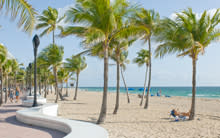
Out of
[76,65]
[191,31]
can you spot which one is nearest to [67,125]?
[191,31]

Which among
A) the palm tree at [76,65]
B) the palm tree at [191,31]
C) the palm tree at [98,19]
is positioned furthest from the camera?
the palm tree at [76,65]

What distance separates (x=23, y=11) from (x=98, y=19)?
4890 millimetres

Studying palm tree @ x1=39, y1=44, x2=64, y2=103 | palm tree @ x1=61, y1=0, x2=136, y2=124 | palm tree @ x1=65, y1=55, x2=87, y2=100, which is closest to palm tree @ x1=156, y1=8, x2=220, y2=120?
palm tree @ x1=61, y1=0, x2=136, y2=124

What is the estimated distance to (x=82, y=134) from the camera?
3.79 metres

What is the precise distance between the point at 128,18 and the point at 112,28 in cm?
115

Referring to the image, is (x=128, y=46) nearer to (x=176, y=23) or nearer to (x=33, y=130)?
(x=176, y=23)

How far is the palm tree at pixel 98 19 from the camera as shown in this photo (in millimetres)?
8695

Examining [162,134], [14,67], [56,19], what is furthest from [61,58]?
[162,134]

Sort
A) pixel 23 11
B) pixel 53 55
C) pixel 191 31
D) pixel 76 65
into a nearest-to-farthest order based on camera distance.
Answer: pixel 23 11 < pixel 191 31 < pixel 53 55 < pixel 76 65

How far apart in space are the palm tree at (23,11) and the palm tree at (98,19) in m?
4.37

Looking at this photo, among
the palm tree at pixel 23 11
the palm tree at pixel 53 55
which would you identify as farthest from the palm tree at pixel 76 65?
the palm tree at pixel 23 11

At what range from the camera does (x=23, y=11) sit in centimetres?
433

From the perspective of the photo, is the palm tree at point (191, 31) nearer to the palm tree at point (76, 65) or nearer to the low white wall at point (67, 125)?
the low white wall at point (67, 125)

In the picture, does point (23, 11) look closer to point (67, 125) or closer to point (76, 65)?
point (67, 125)
